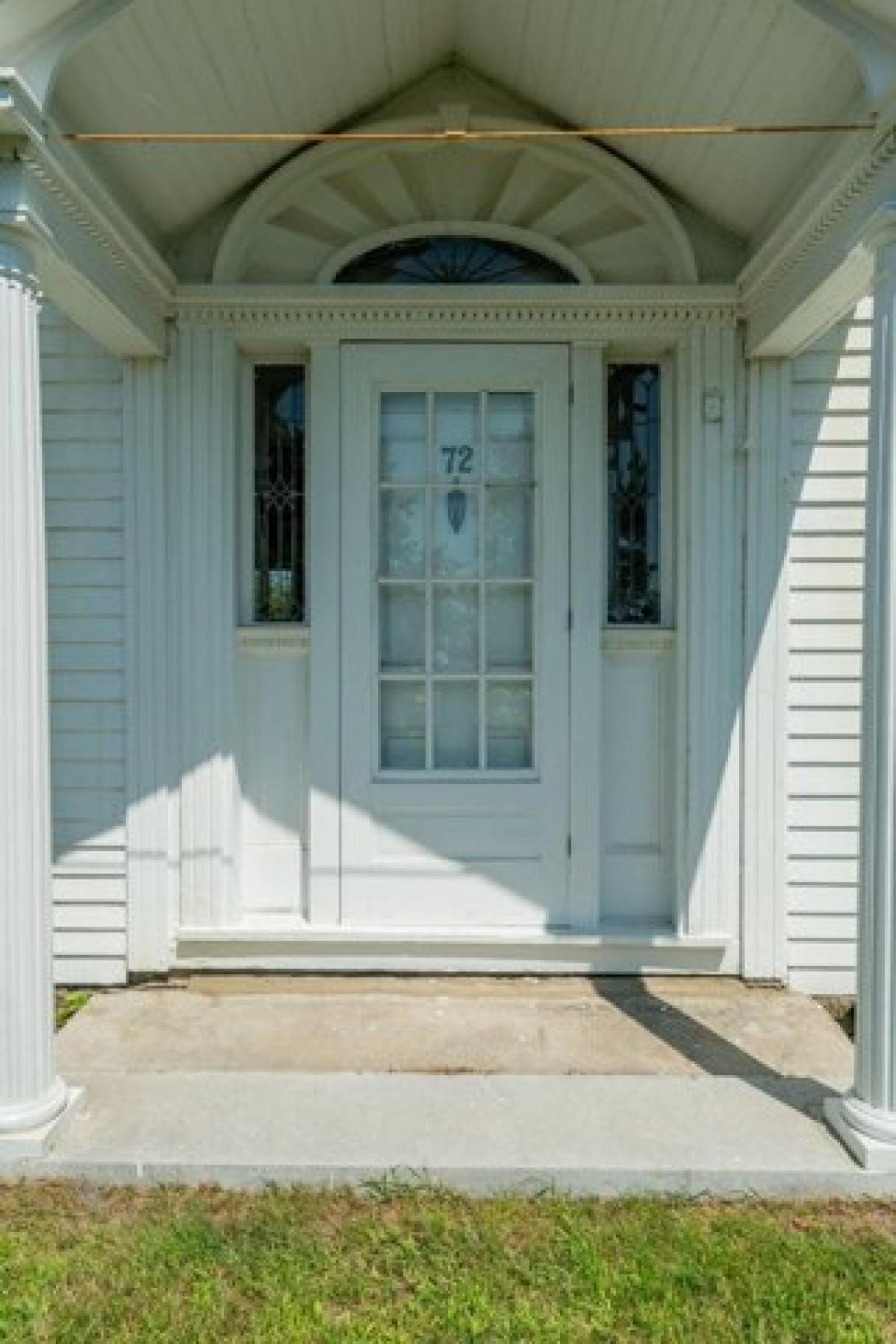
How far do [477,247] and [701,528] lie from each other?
4.35 ft

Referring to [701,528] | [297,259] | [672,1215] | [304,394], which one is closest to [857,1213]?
[672,1215]

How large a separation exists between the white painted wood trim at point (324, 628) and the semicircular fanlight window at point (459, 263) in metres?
0.38

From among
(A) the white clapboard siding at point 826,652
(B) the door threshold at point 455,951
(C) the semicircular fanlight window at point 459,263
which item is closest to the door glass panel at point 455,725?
(B) the door threshold at point 455,951

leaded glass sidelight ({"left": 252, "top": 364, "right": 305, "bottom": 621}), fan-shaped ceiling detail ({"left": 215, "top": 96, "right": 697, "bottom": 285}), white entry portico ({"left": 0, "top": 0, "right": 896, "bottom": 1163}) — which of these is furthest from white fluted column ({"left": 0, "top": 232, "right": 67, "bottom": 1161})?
fan-shaped ceiling detail ({"left": 215, "top": 96, "right": 697, "bottom": 285})

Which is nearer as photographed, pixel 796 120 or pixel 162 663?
pixel 796 120

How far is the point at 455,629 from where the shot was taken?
139 inches

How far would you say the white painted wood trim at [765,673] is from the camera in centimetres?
334

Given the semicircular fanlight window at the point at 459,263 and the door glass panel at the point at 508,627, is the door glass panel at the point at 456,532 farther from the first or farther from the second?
the semicircular fanlight window at the point at 459,263

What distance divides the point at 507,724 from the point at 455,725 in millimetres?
194

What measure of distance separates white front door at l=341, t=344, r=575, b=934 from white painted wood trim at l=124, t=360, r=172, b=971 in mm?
648

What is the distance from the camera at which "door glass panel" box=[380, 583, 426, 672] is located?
11.6 ft

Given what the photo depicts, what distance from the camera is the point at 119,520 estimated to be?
11.1 feet

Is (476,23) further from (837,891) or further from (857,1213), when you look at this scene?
(857,1213)

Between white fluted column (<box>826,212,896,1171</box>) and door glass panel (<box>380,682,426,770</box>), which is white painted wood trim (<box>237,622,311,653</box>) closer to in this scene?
door glass panel (<box>380,682,426,770</box>)
